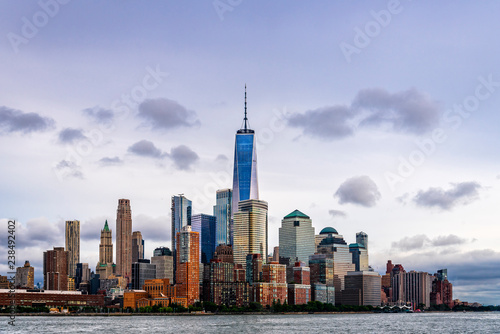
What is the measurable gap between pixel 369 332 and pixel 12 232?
344 feet

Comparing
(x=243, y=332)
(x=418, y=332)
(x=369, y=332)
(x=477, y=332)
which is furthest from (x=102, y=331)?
(x=477, y=332)

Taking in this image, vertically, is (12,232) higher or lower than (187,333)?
higher

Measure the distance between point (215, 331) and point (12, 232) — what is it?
8628cm

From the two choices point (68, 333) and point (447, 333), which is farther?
point (447, 333)

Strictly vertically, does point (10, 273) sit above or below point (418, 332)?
above

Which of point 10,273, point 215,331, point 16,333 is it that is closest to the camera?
point 10,273

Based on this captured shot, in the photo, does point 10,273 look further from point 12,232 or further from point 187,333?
point 187,333

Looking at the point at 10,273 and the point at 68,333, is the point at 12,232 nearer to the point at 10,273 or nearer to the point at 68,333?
the point at 10,273

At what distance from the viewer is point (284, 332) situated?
159 m

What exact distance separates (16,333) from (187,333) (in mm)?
38038

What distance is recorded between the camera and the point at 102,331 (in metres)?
162

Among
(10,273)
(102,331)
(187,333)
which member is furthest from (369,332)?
(10,273)

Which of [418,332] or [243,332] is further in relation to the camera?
[418,332]

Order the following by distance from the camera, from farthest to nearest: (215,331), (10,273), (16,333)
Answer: (215,331), (16,333), (10,273)
